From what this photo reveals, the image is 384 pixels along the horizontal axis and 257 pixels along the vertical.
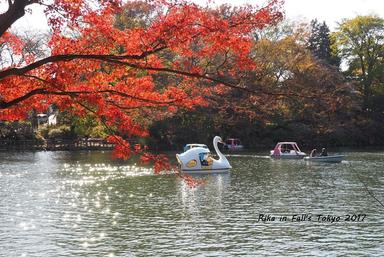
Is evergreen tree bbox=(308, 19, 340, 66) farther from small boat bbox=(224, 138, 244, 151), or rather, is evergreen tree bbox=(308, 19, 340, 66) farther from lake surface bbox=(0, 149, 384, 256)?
lake surface bbox=(0, 149, 384, 256)

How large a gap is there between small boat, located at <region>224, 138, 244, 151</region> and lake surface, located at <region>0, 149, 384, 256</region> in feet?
91.8


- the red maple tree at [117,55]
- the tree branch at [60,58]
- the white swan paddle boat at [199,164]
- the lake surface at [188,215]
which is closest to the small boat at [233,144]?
the white swan paddle boat at [199,164]

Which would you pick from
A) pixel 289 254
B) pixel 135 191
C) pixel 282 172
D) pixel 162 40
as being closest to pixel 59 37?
pixel 162 40

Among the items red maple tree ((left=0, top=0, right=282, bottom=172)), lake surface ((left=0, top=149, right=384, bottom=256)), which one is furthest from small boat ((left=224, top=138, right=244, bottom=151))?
red maple tree ((left=0, top=0, right=282, bottom=172))

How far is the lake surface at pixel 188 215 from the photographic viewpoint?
525 inches

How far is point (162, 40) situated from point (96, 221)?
10233 millimetres

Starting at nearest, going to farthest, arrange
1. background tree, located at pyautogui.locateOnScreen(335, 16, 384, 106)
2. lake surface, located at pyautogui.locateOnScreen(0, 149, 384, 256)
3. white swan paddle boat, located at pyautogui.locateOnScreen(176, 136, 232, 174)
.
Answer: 1. lake surface, located at pyautogui.locateOnScreen(0, 149, 384, 256)
2. white swan paddle boat, located at pyautogui.locateOnScreen(176, 136, 232, 174)
3. background tree, located at pyautogui.locateOnScreen(335, 16, 384, 106)

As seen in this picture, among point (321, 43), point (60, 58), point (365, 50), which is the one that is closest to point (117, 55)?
point (60, 58)

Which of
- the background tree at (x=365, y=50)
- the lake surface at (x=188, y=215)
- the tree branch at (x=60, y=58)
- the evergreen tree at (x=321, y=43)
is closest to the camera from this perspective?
the tree branch at (x=60, y=58)

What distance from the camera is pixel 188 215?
1766 centimetres

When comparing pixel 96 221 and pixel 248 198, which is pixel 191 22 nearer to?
pixel 96 221

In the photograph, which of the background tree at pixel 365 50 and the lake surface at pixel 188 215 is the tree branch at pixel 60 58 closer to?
the lake surface at pixel 188 215

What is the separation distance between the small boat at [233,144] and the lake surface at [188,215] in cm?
2798

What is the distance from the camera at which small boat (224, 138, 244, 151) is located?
58359mm
